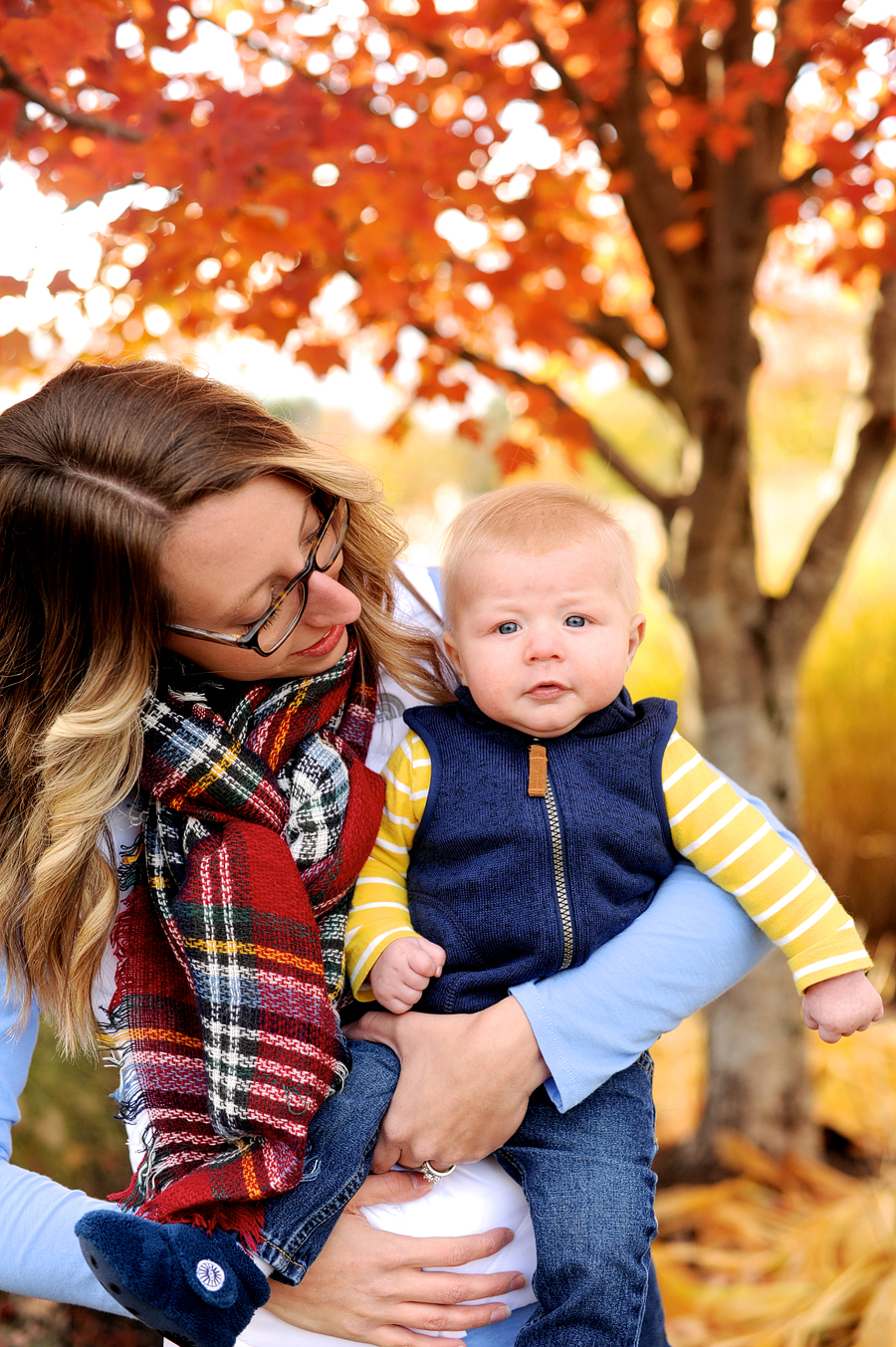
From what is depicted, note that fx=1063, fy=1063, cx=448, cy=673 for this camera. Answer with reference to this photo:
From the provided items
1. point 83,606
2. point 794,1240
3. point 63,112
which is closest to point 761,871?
point 83,606

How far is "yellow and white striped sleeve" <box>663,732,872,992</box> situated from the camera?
4.74 feet

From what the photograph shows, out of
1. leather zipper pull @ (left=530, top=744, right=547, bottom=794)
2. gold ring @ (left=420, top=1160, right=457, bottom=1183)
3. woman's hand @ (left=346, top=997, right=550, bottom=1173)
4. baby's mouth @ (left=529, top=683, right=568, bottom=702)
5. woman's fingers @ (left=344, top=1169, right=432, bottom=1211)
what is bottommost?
woman's fingers @ (left=344, top=1169, right=432, bottom=1211)

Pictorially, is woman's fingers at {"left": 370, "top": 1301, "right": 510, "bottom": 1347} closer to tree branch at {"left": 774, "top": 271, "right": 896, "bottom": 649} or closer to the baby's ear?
the baby's ear

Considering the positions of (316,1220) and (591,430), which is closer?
(316,1220)

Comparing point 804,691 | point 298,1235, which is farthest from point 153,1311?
point 804,691

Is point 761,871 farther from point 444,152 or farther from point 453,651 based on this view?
point 444,152

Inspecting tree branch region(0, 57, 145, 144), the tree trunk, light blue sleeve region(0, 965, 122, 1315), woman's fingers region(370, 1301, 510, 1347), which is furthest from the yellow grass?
tree branch region(0, 57, 145, 144)

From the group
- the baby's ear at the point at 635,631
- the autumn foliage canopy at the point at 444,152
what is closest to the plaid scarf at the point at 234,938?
the baby's ear at the point at 635,631

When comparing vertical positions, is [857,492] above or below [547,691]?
below

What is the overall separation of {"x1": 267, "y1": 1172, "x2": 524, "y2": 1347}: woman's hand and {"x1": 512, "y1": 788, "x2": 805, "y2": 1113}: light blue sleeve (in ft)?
0.81

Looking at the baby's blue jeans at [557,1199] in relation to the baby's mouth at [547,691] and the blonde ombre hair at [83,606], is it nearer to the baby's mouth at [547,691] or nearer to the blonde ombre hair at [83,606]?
the blonde ombre hair at [83,606]

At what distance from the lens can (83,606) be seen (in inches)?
55.5

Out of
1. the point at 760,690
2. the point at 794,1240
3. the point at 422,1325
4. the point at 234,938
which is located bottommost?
the point at 794,1240

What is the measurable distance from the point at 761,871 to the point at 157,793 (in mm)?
830
